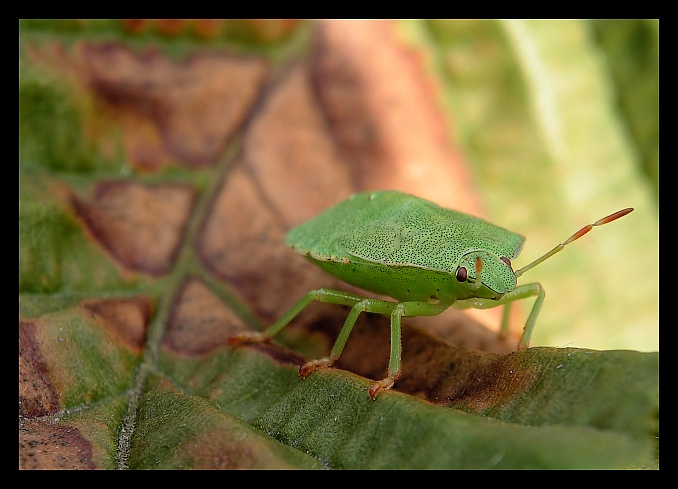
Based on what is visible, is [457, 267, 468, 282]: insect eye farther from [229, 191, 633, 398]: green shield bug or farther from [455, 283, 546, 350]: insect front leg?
[455, 283, 546, 350]: insect front leg

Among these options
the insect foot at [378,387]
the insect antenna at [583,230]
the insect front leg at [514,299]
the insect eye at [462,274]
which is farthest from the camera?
the insect front leg at [514,299]

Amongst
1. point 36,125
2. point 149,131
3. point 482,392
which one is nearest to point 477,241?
point 482,392

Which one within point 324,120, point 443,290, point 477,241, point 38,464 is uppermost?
point 324,120

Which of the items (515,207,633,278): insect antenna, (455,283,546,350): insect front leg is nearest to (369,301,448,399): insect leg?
(455,283,546,350): insect front leg

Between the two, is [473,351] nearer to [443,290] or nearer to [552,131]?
[443,290]

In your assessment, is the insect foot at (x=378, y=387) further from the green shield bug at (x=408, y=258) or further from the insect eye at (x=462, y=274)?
the insect eye at (x=462, y=274)

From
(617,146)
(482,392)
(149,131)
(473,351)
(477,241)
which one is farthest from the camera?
(617,146)

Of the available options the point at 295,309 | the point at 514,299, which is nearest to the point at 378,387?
the point at 295,309

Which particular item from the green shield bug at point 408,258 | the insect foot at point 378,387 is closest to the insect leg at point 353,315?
the green shield bug at point 408,258
